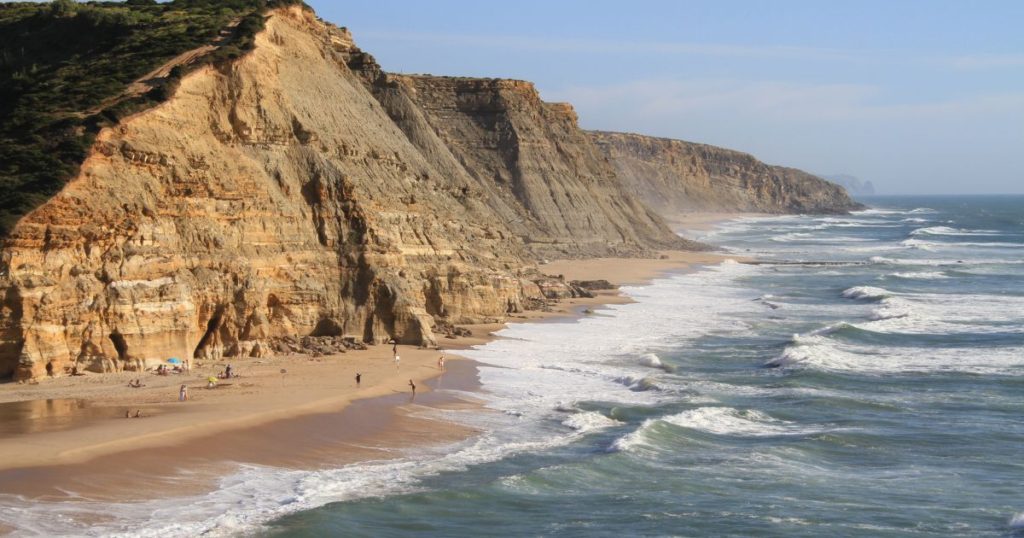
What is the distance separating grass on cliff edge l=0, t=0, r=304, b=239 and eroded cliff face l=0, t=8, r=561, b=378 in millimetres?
451

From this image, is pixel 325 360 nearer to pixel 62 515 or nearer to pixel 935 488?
pixel 62 515

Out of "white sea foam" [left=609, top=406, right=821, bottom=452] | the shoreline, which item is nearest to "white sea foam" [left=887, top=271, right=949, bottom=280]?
the shoreline

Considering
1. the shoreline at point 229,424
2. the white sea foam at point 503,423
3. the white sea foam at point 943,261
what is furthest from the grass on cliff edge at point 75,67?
the white sea foam at point 943,261

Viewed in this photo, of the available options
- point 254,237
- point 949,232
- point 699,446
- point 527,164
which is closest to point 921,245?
point 949,232

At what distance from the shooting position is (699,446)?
82.1ft

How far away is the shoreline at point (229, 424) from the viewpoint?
A: 2041 centimetres

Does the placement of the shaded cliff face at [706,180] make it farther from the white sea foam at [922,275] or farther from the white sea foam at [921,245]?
the white sea foam at [922,275]

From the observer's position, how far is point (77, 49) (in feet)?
120

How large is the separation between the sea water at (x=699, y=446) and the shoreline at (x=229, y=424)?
0.91 m

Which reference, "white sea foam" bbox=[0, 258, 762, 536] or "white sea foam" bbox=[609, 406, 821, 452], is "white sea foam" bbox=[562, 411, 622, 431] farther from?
"white sea foam" bbox=[609, 406, 821, 452]

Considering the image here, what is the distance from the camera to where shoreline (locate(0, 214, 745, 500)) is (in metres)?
20.4

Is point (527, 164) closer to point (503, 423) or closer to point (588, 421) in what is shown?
point (588, 421)

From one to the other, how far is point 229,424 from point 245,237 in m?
8.22

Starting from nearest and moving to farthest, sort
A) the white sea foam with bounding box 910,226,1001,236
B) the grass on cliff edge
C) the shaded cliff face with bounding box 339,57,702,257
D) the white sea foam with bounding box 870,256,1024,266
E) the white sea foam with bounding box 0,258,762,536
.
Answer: the white sea foam with bounding box 0,258,762,536, the grass on cliff edge, the shaded cliff face with bounding box 339,57,702,257, the white sea foam with bounding box 870,256,1024,266, the white sea foam with bounding box 910,226,1001,236
